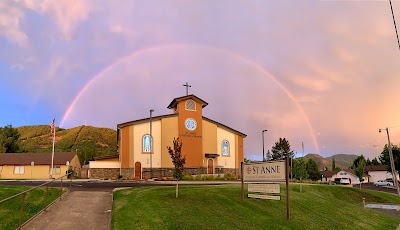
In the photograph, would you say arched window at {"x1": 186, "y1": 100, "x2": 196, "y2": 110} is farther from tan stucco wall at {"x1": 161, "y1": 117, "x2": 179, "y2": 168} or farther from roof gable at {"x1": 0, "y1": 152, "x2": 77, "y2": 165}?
roof gable at {"x1": 0, "y1": 152, "x2": 77, "y2": 165}

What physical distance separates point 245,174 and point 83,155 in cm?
9200

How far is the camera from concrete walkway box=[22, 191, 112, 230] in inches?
538

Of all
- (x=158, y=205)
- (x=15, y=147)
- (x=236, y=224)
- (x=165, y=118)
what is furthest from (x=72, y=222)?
(x=15, y=147)

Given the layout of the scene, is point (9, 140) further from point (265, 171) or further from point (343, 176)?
point (343, 176)

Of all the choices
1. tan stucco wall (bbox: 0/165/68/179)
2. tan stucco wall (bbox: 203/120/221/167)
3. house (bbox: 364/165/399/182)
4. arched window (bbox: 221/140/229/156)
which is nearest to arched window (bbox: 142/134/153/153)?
tan stucco wall (bbox: 203/120/221/167)

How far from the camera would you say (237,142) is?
63062 millimetres

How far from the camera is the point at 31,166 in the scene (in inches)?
2613

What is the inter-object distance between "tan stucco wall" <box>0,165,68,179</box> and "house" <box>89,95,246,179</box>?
1959cm

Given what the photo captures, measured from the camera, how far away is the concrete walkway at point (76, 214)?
1366 cm

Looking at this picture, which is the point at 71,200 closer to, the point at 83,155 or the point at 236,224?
the point at 236,224

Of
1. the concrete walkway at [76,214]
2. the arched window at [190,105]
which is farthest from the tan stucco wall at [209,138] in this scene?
the concrete walkway at [76,214]

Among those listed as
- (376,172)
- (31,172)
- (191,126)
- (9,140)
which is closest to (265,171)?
(191,126)

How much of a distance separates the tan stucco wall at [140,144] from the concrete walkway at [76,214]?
3410 centimetres

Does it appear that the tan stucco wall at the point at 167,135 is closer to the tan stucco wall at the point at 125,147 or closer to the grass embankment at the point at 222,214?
the tan stucco wall at the point at 125,147
